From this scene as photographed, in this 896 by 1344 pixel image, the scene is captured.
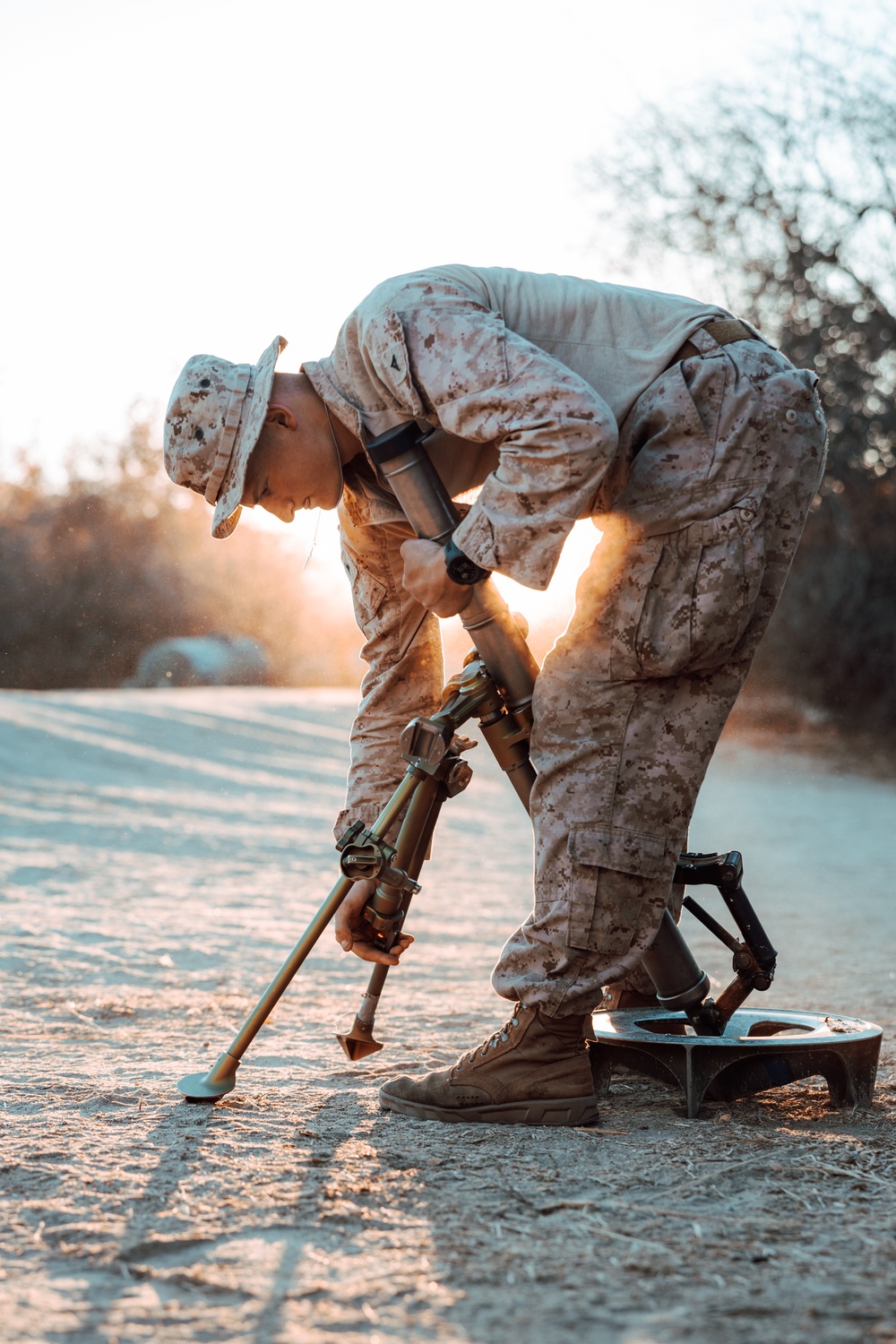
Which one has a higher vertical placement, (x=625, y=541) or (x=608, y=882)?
(x=625, y=541)

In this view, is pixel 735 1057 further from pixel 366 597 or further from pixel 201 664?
pixel 201 664

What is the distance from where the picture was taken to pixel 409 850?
227cm

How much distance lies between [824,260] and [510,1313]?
13460 mm

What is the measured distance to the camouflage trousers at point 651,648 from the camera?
2.07 m

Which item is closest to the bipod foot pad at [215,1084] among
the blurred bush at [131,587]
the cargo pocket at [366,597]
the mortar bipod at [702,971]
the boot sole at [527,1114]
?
the boot sole at [527,1114]

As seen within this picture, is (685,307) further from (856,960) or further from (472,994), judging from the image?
(856,960)

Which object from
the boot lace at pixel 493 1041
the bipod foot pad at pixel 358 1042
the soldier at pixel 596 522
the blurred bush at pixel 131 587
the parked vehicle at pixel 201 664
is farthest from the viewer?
the blurred bush at pixel 131 587

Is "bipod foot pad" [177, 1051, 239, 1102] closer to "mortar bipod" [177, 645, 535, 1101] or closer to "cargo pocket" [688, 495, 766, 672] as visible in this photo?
"mortar bipod" [177, 645, 535, 1101]

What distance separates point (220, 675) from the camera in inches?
734

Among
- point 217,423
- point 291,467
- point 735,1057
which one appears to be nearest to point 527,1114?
point 735,1057

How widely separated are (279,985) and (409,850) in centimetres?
33

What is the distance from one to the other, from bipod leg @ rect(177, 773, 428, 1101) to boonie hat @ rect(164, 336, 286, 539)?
567 mm

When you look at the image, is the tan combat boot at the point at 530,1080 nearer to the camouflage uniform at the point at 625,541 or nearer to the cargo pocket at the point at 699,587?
the camouflage uniform at the point at 625,541

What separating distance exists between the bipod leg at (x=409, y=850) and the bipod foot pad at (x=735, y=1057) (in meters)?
0.43
